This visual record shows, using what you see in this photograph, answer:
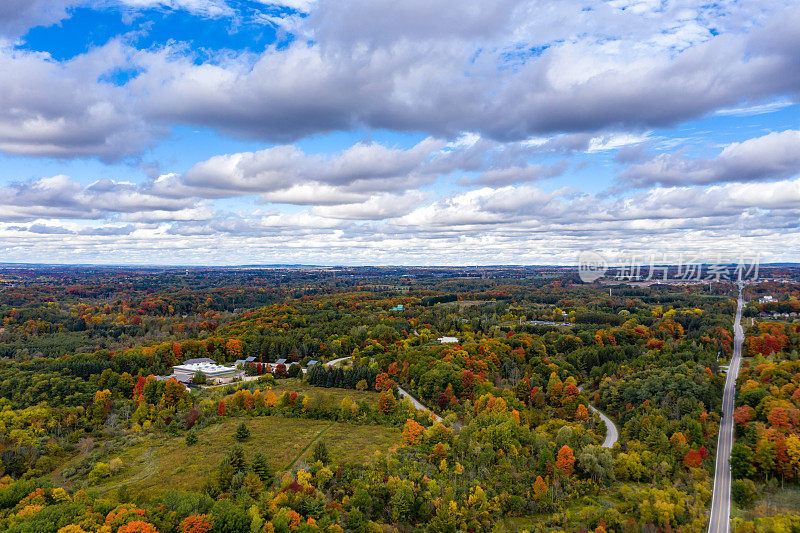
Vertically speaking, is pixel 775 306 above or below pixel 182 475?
above

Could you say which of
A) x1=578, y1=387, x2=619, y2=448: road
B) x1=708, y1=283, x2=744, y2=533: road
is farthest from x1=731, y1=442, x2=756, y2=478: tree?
x1=578, y1=387, x2=619, y2=448: road

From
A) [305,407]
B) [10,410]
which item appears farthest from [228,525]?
[10,410]

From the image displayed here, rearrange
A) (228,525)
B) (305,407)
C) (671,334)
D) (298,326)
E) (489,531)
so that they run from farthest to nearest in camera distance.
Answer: (298,326) → (671,334) → (305,407) → (489,531) → (228,525)

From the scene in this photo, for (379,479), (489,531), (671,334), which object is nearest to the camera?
(489,531)

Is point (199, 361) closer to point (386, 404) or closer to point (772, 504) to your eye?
point (386, 404)

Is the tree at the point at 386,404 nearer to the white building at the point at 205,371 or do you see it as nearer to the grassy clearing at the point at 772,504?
the white building at the point at 205,371

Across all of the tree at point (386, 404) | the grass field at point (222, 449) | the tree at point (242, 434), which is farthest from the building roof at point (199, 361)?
the tree at point (386, 404)

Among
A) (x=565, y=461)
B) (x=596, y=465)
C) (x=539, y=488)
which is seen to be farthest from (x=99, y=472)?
(x=596, y=465)

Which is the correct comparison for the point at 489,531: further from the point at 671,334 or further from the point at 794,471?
the point at 671,334
